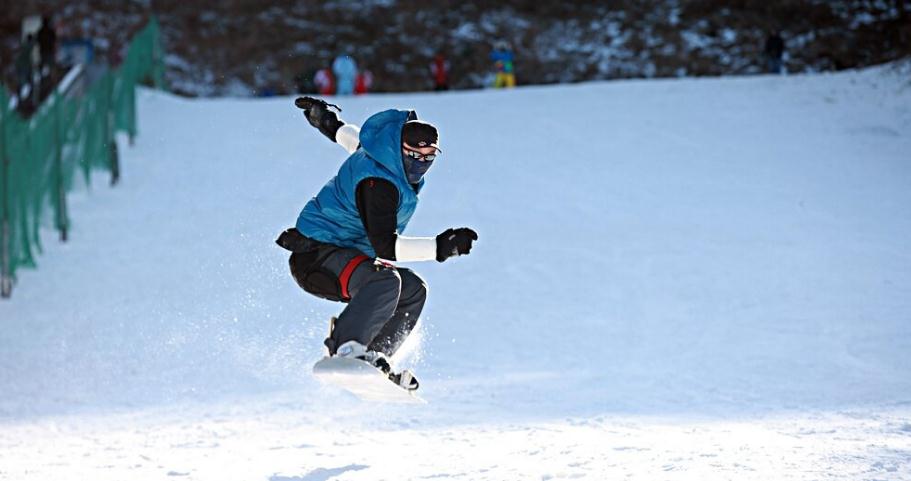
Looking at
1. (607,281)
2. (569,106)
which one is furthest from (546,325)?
(569,106)

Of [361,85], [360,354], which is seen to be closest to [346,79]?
[361,85]

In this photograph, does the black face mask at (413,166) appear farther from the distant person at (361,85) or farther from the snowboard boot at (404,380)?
the distant person at (361,85)

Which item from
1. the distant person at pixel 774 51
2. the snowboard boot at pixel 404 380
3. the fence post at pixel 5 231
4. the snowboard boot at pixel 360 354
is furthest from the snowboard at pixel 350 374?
the distant person at pixel 774 51

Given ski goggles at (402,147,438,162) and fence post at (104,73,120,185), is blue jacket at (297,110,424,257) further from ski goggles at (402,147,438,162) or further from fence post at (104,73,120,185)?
fence post at (104,73,120,185)

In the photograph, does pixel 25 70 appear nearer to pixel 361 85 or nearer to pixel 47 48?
pixel 47 48

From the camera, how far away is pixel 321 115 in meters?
7.10

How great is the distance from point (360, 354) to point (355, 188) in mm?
867

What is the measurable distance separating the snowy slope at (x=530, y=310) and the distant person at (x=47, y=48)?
1777mm

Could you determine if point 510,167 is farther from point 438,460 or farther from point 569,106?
point 438,460

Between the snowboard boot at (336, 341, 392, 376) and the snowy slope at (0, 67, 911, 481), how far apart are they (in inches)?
31.4

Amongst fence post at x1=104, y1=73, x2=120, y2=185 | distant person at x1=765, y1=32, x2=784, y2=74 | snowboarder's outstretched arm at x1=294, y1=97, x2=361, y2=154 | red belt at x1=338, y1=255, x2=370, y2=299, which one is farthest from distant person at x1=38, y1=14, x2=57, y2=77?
red belt at x1=338, y1=255, x2=370, y2=299

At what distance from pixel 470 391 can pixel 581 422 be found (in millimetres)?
1415

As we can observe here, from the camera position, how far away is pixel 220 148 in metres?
18.8

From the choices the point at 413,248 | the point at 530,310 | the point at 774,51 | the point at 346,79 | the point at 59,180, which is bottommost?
the point at 530,310
